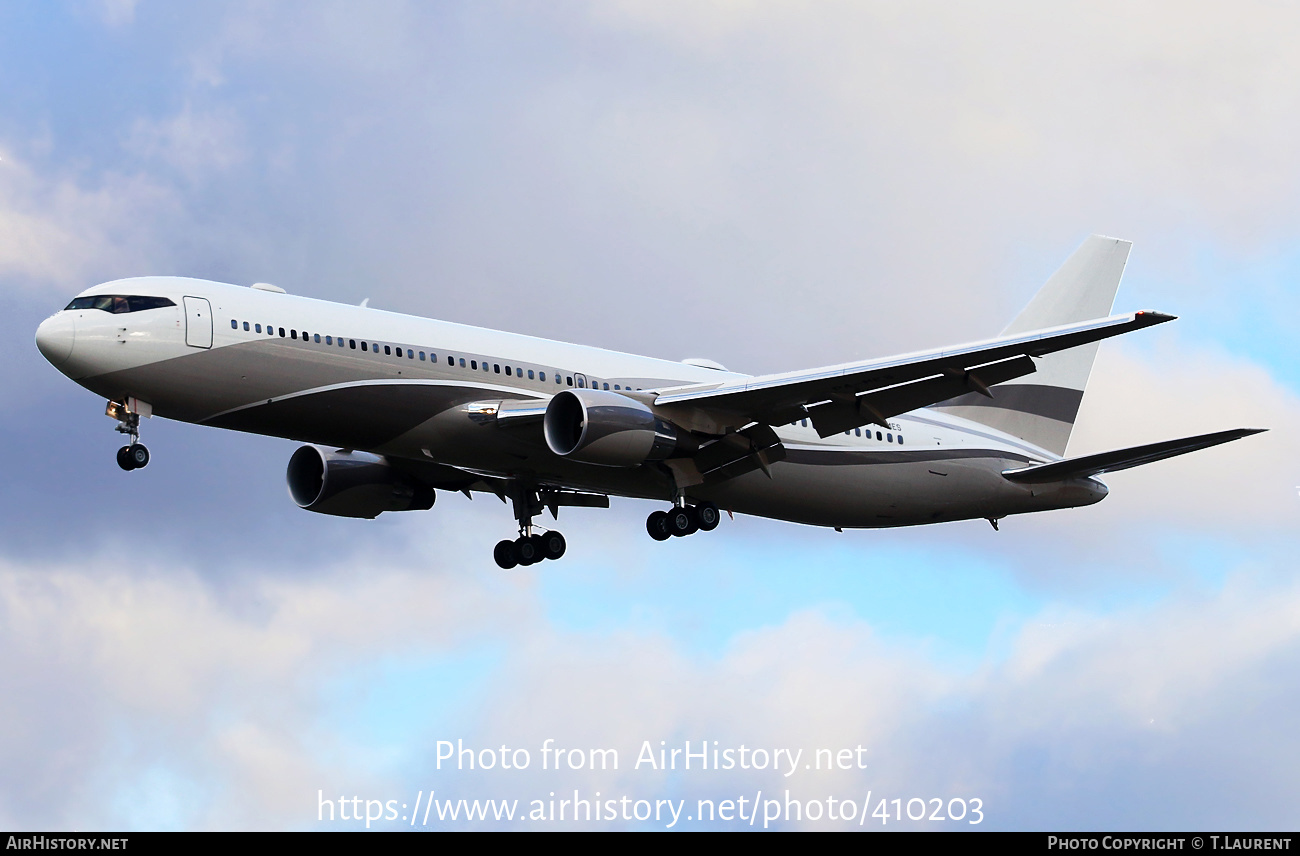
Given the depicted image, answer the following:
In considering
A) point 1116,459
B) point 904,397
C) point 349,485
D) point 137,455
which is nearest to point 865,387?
point 904,397

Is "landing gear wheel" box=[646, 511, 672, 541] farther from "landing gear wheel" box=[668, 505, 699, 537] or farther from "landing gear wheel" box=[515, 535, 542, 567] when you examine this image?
"landing gear wheel" box=[515, 535, 542, 567]

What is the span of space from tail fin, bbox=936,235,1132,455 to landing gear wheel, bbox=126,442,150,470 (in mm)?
24239

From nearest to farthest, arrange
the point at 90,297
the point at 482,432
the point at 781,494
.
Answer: the point at 90,297, the point at 482,432, the point at 781,494

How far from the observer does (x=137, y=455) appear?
1310 inches

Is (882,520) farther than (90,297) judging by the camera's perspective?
Yes

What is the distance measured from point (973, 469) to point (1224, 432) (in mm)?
9069

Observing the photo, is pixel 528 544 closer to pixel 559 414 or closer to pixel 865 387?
pixel 559 414

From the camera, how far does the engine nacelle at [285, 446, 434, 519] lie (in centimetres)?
4244

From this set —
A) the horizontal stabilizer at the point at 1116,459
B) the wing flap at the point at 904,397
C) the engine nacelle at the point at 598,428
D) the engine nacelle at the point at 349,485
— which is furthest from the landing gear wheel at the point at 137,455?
the horizontal stabilizer at the point at 1116,459
